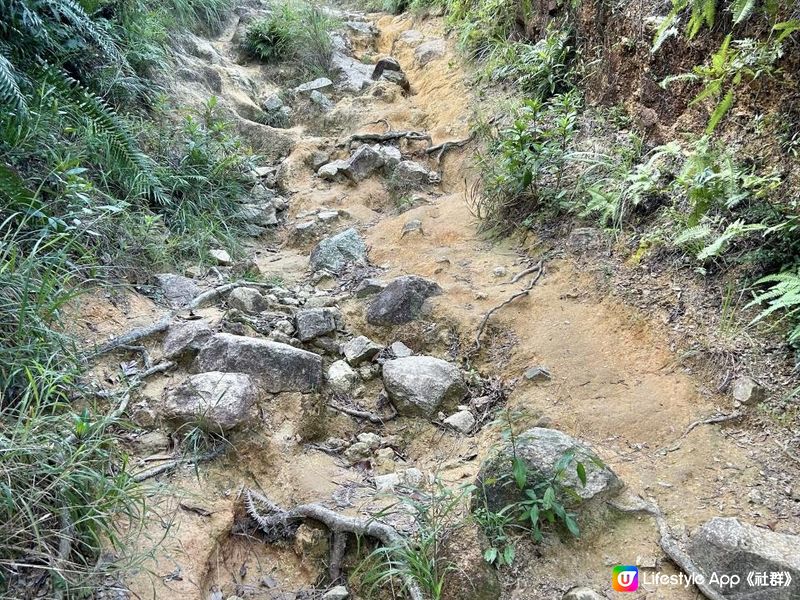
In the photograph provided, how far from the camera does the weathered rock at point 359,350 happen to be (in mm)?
3268

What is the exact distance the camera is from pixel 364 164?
18.2 feet

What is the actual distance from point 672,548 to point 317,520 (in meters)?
1.34

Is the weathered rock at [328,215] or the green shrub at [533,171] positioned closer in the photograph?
the green shrub at [533,171]

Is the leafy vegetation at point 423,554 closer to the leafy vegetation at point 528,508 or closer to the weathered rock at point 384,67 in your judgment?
the leafy vegetation at point 528,508

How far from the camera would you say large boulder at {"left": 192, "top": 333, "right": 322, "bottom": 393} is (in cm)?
288

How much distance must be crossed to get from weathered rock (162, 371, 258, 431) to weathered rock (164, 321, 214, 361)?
1.12 feet

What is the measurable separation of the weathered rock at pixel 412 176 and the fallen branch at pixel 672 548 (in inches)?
144

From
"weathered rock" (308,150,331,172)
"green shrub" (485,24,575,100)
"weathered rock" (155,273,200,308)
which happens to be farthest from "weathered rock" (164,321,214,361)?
"green shrub" (485,24,575,100)

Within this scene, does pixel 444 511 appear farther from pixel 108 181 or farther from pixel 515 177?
pixel 108 181

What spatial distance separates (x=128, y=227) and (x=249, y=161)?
1.88 metres

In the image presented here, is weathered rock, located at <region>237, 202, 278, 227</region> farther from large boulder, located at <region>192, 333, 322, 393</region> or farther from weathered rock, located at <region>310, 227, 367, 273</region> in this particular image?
large boulder, located at <region>192, 333, 322, 393</region>

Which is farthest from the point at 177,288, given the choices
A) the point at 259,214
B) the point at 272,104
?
the point at 272,104

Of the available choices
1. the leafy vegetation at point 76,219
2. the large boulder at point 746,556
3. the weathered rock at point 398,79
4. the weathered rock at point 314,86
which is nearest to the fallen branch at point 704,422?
the large boulder at point 746,556

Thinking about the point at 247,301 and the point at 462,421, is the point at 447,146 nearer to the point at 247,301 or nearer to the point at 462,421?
the point at 247,301
